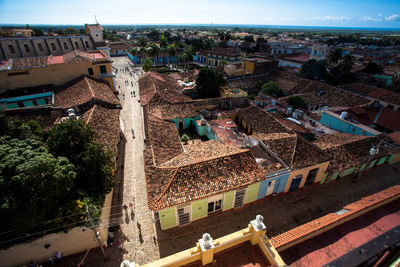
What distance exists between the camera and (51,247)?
40.2 feet

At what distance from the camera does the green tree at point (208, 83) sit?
118 feet

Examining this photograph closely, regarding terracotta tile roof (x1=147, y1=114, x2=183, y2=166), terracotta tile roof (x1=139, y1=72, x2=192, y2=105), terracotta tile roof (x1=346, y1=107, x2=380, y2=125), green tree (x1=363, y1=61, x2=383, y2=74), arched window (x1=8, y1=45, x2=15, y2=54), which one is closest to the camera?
terracotta tile roof (x1=147, y1=114, x2=183, y2=166)

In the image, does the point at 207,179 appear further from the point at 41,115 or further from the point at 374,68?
the point at 374,68

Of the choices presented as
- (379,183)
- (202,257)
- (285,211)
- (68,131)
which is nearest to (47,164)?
A: (68,131)

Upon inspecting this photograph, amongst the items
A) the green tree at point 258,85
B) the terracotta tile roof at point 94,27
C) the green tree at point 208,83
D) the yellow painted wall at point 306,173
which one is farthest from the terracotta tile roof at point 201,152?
the terracotta tile roof at point 94,27

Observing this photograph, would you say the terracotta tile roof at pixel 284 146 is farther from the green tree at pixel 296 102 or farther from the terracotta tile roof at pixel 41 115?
the terracotta tile roof at pixel 41 115

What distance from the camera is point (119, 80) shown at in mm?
48938

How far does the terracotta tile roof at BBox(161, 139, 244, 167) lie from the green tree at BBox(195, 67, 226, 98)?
18.4 m

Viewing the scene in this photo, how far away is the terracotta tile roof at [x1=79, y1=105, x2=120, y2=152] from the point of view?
19.4m

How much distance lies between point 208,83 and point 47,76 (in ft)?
87.3

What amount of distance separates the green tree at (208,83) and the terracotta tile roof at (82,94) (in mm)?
15626

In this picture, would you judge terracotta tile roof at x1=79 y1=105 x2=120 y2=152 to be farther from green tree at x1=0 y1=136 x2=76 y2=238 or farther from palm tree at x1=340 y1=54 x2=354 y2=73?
palm tree at x1=340 y1=54 x2=354 y2=73

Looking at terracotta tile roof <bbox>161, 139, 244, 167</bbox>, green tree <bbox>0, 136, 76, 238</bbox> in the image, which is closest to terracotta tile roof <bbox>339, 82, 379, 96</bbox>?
terracotta tile roof <bbox>161, 139, 244, 167</bbox>

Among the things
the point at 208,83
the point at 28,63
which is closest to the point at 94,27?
the point at 28,63
